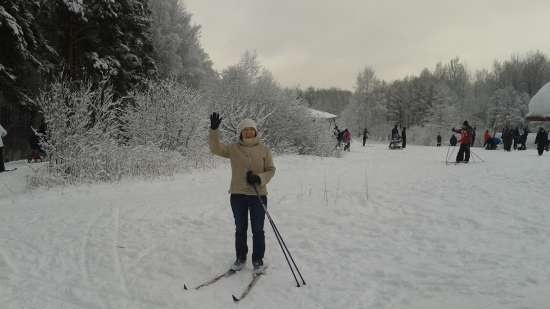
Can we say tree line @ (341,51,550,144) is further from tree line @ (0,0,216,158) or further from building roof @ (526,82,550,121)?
tree line @ (0,0,216,158)

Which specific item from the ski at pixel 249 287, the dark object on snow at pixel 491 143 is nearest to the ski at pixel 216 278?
the ski at pixel 249 287

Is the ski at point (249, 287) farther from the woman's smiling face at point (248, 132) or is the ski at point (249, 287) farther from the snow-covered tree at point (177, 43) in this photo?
the snow-covered tree at point (177, 43)

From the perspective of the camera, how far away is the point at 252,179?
4.30 m

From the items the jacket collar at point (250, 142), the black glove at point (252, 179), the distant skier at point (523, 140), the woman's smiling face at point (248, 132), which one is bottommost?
→ the black glove at point (252, 179)

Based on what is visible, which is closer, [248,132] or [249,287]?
[249,287]

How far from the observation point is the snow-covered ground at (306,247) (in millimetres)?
3936

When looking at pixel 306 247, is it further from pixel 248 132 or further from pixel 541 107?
pixel 541 107

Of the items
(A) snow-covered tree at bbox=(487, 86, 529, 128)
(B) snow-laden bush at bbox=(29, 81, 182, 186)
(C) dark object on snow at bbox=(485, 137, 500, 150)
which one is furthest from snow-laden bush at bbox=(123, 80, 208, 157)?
(A) snow-covered tree at bbox=(487, 86, 529, 128)

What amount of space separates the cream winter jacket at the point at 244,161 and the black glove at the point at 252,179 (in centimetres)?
8

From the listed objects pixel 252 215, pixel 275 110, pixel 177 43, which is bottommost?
pixel 252 215

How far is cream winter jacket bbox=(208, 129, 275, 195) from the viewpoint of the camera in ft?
14.6

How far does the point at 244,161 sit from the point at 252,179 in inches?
12.0

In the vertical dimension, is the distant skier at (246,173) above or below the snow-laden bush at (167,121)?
below

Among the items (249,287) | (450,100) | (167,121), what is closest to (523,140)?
(167,121)
